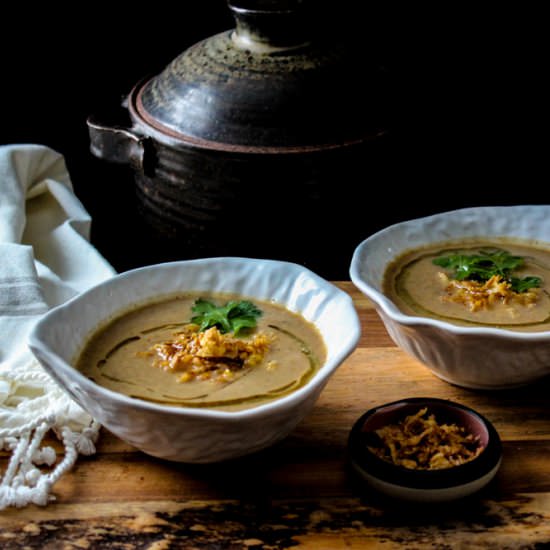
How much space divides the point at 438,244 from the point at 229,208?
0.54m

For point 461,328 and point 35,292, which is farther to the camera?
point 35,292

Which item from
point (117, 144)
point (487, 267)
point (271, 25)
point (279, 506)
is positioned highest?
point (271, 25)

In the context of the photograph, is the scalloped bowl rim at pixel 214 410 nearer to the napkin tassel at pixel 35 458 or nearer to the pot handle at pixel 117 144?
the napkin tassel at pixel 35 458

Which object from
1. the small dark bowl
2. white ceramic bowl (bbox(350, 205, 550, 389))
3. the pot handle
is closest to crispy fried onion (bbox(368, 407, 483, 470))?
the small dark bowl

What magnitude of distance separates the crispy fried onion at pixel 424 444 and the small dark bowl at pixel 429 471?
0.07ft

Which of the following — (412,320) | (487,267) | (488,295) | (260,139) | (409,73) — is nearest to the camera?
(412,320)

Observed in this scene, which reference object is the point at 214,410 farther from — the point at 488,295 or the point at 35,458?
the point at 488,295

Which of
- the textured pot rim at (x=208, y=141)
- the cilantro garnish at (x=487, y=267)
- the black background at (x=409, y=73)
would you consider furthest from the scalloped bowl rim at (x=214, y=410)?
the black background at (x=409, y=73)

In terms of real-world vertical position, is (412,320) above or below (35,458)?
above

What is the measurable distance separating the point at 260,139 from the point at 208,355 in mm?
789

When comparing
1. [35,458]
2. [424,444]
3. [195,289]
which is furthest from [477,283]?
[35,458]

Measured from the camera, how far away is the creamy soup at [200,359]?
1756 mm

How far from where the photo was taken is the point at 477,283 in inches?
83.9

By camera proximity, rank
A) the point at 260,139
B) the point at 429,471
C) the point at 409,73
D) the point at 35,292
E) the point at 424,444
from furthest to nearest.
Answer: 1. the point at 409,73
2. the point at 260,139
3. the point at 35,292
4. the point at 424,444
5. the point at 429,471
